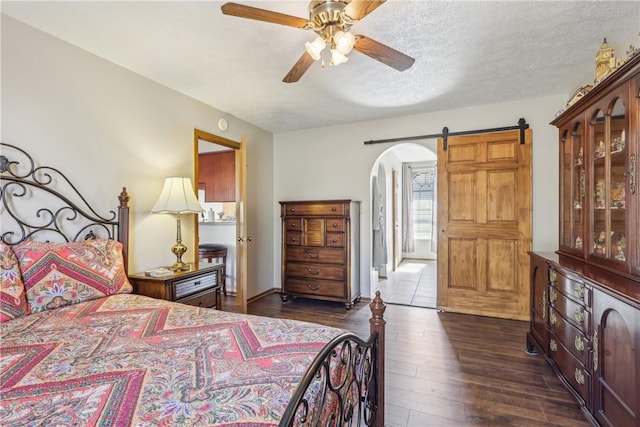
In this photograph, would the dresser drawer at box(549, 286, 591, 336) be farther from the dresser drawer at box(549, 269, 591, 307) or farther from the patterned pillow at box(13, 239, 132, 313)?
the patterned pillow at box(13, 239, 132, 313)

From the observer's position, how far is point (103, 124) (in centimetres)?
238

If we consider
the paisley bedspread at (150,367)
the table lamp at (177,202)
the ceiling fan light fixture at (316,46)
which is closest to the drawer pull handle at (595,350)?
the paisley bedspread at (150,367)

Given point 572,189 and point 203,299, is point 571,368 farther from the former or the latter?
point 203,299

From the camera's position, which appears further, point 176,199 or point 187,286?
point 176,199

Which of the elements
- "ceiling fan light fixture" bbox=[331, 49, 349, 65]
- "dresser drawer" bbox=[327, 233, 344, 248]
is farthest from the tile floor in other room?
"ceiling fan light fixture" bbox=[331, 49, 349, 65]

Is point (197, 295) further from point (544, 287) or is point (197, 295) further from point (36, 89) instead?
point (544, 287)

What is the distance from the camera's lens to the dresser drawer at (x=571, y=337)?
A: 1707mm

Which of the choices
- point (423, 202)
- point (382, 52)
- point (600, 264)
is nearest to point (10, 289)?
point (382, 52)

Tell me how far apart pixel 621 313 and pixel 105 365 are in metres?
2.21

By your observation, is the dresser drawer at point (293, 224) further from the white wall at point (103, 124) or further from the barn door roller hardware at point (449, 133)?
the barn door roller hardware at point (449, 133)

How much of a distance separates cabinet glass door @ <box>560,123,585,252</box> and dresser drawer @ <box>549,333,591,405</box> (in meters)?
0.71

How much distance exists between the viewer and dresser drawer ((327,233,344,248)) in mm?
3779

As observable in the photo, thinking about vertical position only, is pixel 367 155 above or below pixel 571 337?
above

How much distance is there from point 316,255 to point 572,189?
2.68m
